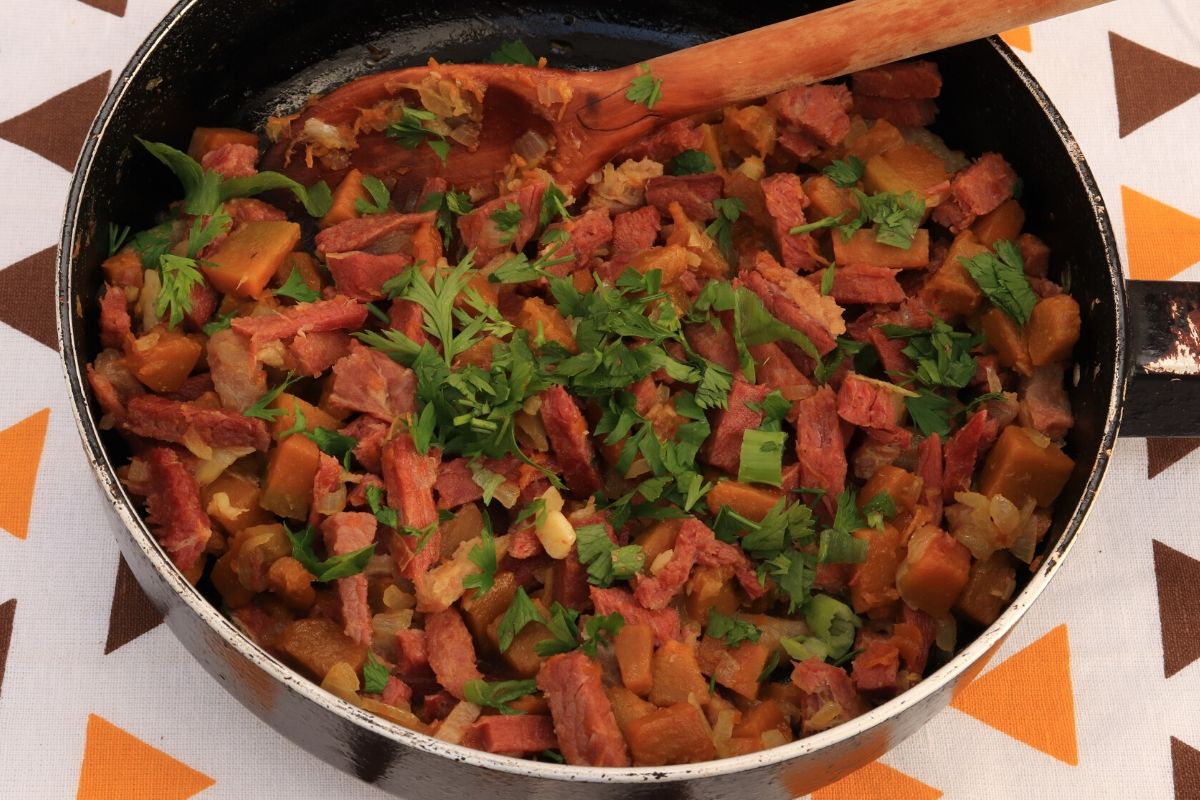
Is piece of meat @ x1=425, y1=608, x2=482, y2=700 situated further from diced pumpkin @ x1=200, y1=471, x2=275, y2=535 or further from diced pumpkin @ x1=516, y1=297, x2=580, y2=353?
diced pumpkin @ x1=516, y1=297, x2=580, y2=353

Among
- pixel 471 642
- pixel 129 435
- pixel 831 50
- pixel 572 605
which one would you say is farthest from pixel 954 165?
pixel 129 435

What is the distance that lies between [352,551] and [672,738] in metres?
0.61

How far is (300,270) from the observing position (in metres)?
2.32

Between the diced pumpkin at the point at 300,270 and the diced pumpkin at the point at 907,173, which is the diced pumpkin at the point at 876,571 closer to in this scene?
the diced pumpkin at the point at 907,173

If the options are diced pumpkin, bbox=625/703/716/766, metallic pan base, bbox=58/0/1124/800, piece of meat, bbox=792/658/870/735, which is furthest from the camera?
piece of meat, bbox=792/658/870/735

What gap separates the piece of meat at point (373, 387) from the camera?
2.14 meters

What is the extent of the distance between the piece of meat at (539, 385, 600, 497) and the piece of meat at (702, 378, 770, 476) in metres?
0.22

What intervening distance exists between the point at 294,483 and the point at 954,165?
1520 mm

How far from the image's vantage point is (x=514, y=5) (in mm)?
2730

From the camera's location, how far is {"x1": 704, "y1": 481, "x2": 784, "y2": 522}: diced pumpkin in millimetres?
2123

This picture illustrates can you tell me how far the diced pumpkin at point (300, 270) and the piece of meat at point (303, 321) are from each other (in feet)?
0.26

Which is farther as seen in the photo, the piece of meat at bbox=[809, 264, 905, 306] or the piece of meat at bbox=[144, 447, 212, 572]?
the piece of meat at bbox=[809, 264, 905, 306]

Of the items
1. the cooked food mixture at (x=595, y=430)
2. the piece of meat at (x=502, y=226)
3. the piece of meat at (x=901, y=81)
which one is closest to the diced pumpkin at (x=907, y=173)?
the cooked food mixture at (x=595, y=430)

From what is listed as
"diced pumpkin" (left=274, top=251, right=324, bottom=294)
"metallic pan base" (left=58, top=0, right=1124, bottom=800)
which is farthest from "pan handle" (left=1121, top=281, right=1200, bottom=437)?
"diced pumpkin" (left=274, top=251, right=324, bottom=294)
